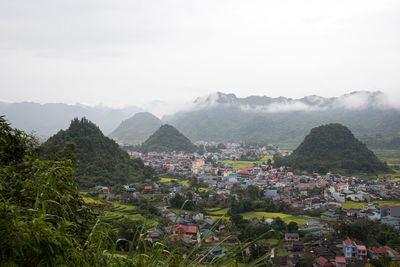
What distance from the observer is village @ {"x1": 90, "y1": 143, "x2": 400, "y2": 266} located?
9867 mm

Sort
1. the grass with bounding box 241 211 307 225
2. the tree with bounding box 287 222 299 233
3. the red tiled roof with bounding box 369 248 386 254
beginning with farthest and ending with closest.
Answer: the grass with bounding box 241 211 307 225
the tree with bounding box 287 222 299 233
the red tiled roof with bounding box 369 248 386 254

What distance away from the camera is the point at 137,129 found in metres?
87.9

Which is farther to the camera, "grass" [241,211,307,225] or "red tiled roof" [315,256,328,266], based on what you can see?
"grass" [241,211,307,225]

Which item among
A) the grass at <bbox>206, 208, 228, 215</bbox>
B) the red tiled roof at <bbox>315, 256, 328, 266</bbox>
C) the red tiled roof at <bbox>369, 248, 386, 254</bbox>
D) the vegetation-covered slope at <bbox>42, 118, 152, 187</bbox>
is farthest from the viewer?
the vegetation-covered slope at <bbox>42, 118, 152, 187</bbox>

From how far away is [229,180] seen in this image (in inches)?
978

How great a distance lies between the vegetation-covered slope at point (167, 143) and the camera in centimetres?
4644

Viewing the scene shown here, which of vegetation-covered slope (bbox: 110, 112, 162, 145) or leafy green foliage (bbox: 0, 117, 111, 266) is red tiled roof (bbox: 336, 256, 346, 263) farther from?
vegetation-covered slope (bbox: 110, 112, 162, 145)

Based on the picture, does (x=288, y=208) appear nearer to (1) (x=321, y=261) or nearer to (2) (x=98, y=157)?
(1) (x=321, y=261)

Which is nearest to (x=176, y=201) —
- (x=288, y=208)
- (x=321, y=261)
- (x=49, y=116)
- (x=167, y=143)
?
(x=288, y=208)

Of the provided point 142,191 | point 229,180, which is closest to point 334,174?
point 229,180

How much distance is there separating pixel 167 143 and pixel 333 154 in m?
27.7

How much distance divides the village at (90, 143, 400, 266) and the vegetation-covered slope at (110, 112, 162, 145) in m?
52.6

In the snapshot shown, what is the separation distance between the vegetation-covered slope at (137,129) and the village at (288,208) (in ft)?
172

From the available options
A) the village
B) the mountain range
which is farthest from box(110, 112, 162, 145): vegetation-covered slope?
the village
